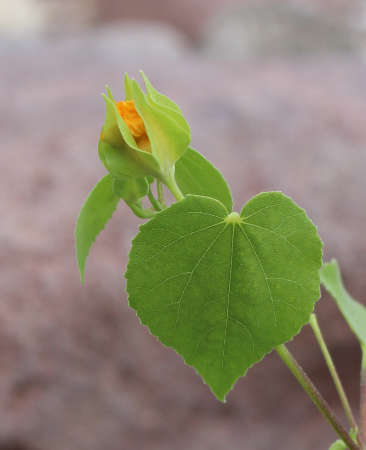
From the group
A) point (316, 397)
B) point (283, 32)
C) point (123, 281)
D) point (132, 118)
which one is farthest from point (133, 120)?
point (283, 32)

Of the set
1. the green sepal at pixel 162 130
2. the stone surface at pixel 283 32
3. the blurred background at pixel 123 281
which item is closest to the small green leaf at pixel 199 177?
the green sepal at pixel 162 130

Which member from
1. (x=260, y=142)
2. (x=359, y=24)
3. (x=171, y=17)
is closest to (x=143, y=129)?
(x=260, y=142)

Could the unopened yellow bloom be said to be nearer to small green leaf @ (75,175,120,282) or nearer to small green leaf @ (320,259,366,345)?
small green leaf @ (75,175,120,282)

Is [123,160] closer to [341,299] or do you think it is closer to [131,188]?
[131,188]

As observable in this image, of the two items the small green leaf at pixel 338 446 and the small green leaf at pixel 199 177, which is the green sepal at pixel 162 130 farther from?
the small green leaf at pixel 338 446

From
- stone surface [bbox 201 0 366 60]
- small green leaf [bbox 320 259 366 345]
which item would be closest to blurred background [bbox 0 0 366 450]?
small green leaf [bbox 320 259 366 345]

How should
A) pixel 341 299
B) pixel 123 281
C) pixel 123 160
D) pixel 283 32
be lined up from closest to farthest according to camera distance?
1. pixel 123 160
2. pixel 341 299
3. pixel 123 281
4. pixel 283 32
